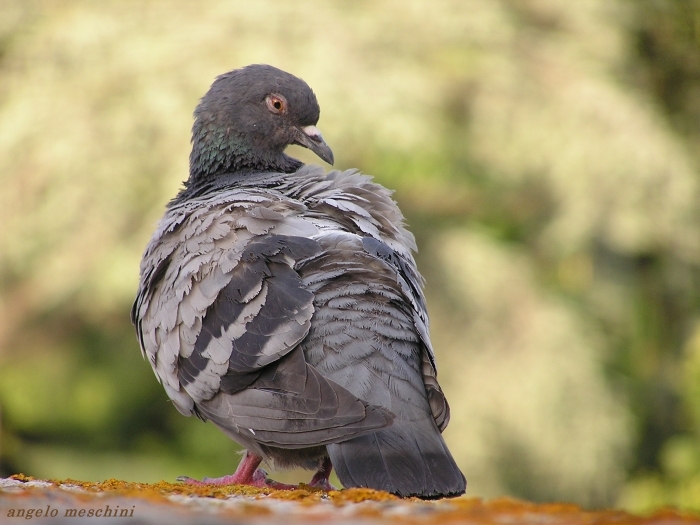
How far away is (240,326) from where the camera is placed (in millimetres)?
4211

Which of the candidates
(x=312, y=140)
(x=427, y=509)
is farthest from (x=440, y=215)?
(x=427, y=509)

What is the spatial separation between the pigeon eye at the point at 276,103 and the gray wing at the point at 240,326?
1185 millimetres

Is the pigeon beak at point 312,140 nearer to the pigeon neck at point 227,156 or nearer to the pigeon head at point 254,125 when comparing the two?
the pigeon head at point 254,125

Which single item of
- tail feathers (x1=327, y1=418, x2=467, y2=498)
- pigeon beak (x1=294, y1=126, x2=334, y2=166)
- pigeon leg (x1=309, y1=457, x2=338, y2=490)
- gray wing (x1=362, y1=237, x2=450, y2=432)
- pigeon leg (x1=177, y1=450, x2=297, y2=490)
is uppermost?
pigeon beak (x1=294, y1=126, x2=334, y2=166)

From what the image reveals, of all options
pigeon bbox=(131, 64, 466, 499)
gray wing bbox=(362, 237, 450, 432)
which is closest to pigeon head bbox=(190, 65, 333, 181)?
pigeon bbox=(131, 64, 466, 499)

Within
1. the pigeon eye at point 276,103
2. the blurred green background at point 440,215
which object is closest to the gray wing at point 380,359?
the pigeon eye at point 276,103

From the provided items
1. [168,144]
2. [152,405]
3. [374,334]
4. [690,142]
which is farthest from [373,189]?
[690,142]

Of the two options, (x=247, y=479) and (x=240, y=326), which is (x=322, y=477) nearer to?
(x=247, y=479)

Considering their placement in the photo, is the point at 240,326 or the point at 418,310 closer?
the point at 240,326

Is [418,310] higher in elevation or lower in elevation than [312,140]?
lower

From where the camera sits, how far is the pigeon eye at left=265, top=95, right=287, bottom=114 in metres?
5.84

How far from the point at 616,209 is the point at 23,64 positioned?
8.54 meters

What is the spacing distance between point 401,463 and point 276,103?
3.07 m

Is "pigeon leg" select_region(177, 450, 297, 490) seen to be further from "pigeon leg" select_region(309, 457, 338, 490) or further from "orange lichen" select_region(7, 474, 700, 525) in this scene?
"orange lichen" select_region(7, 474, 700, 525)
